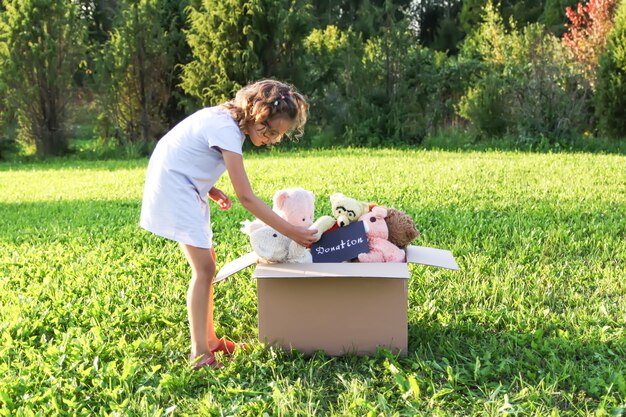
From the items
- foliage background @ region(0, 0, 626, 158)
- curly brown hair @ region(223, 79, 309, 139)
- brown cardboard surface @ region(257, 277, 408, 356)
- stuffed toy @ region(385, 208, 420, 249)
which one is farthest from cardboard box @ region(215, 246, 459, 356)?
foliage background @ region(0, 0, 626, 158)

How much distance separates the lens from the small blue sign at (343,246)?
10.0 feet

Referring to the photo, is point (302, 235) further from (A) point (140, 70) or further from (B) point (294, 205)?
(A) point (140, 70)

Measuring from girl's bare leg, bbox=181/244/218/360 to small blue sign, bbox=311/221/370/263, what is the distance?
50 cm

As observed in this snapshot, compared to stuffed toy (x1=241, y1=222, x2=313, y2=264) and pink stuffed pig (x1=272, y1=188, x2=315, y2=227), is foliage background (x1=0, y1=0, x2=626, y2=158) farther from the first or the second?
stuffed toy (x1=241, y1=222, x2=313, y2=264)

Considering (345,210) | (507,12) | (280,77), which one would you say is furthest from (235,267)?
(507,12)

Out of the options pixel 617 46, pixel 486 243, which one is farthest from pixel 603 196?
pixel 617 46

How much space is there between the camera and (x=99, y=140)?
1435 centimetres

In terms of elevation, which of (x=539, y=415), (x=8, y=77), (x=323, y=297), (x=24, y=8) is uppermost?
(x=24, y=8)

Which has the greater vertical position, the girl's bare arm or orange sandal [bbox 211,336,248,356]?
the girl's bare arm

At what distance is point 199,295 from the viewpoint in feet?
9.30

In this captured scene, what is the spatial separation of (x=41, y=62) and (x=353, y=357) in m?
11.9

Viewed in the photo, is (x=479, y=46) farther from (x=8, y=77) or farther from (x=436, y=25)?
(x=8, y=77)

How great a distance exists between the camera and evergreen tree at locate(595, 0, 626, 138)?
38.9 ft

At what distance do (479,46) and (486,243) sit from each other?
14.7 metres
